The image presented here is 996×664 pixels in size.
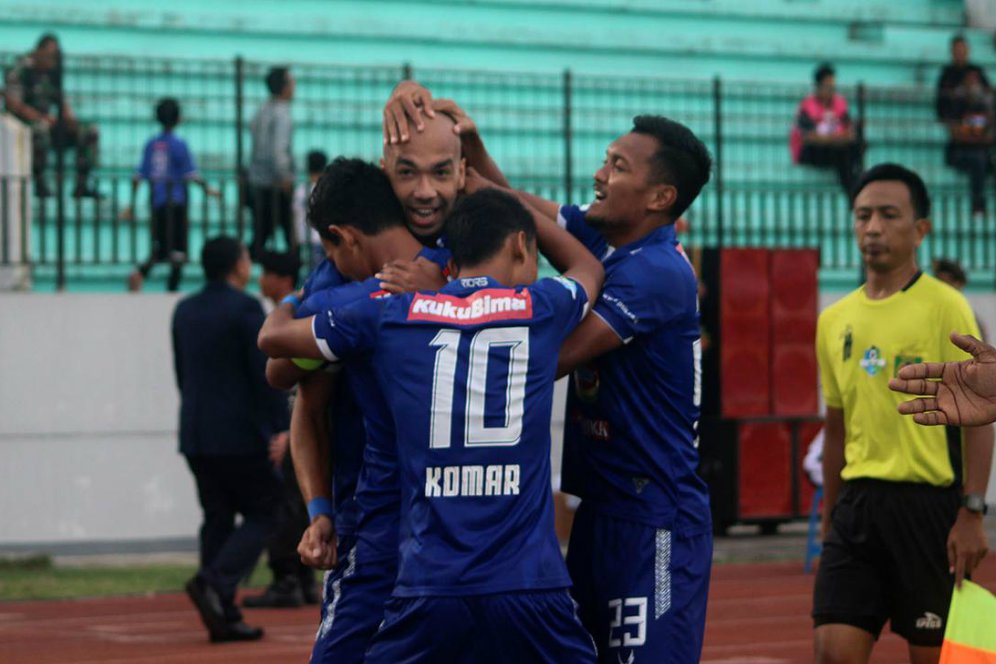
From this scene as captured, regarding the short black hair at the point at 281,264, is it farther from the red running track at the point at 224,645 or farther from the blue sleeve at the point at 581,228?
the blue sleeve at the point at 581,228

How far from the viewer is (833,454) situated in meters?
6.95

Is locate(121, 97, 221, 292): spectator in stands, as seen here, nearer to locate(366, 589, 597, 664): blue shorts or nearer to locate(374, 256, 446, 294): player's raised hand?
locate(374, 256, 446, 294): player's raised hand

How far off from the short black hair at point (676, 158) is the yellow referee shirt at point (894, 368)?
5.20 ft

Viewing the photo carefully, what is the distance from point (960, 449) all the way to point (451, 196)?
7.95 ft

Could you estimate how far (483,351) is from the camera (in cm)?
473

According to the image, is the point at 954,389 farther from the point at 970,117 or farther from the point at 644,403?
the point at 970,117

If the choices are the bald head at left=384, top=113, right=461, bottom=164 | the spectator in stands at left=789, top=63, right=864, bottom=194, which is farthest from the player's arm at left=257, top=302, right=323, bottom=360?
the spectator in stands at left=789, top=63, right=864, bottom=194

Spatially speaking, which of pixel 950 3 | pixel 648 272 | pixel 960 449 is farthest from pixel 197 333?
pixel 950 3

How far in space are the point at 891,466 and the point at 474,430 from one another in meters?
2.44

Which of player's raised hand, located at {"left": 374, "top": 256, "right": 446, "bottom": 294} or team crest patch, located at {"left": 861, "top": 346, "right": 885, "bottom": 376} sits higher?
player's raised hand, located at {"left": 374, "top": 256, "right": 446, "bottom": 294}

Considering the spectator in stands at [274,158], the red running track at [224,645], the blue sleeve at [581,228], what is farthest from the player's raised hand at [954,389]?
the spectator in stands at [274,158]

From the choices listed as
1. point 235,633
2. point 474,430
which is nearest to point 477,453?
point 474,430

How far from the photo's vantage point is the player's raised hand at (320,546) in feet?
16.9

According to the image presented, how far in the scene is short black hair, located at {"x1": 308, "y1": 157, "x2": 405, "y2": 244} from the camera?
17.0 ft
